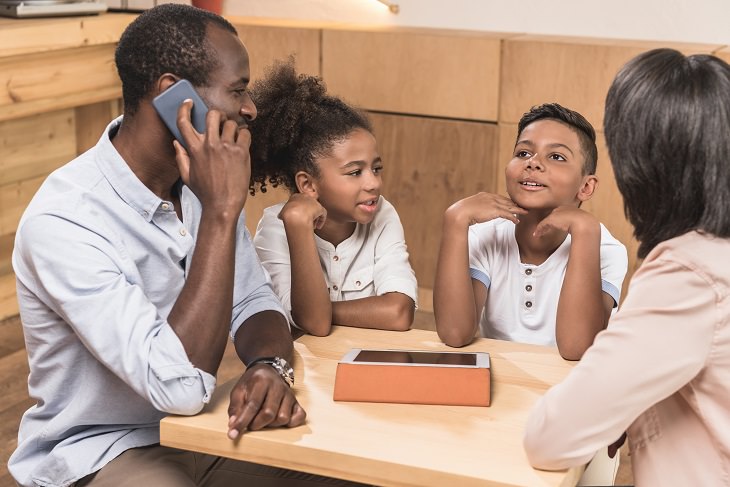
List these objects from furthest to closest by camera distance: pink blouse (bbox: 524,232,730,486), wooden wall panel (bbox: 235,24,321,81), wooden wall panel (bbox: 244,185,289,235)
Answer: wooden wall panel (bbox: 244,185,289,235)
wooden wall panel (bbox: 235,24,321,81)
pink blouse (bbox: 524,232,730,486)

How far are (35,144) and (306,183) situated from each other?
7.76 ft

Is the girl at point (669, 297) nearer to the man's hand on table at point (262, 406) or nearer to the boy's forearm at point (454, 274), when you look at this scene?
the man's hand on table at point (262, 406)

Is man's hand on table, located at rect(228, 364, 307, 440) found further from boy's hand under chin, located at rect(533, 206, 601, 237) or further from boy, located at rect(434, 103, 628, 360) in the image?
boy's hand under chin, located at rect(533, 206, 601, 237)

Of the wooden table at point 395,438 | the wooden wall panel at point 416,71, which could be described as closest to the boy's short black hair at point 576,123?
the wooden table at point 395,438

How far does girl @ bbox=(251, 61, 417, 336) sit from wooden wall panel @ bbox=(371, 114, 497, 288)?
1580 millimetres

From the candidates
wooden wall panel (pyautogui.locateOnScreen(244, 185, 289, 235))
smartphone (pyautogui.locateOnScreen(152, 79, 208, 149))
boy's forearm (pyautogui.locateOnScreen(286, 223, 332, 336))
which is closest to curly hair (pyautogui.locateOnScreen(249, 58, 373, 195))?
boy's forearm (pyautogui.locateOnScreen(286, 223, 332, 336))

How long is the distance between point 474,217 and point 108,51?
2678 mm

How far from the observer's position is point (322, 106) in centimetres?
246

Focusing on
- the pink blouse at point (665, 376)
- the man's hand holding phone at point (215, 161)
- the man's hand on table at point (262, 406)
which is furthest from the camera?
the man's hand holding phone at point (215, 161)

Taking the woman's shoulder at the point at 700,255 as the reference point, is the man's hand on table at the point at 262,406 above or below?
below

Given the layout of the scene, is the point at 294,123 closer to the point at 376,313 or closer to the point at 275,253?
the point at 275,253

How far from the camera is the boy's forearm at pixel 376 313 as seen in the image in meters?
1.99

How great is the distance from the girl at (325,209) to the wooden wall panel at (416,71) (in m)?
1.56

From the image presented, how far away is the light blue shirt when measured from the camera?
1.52m
